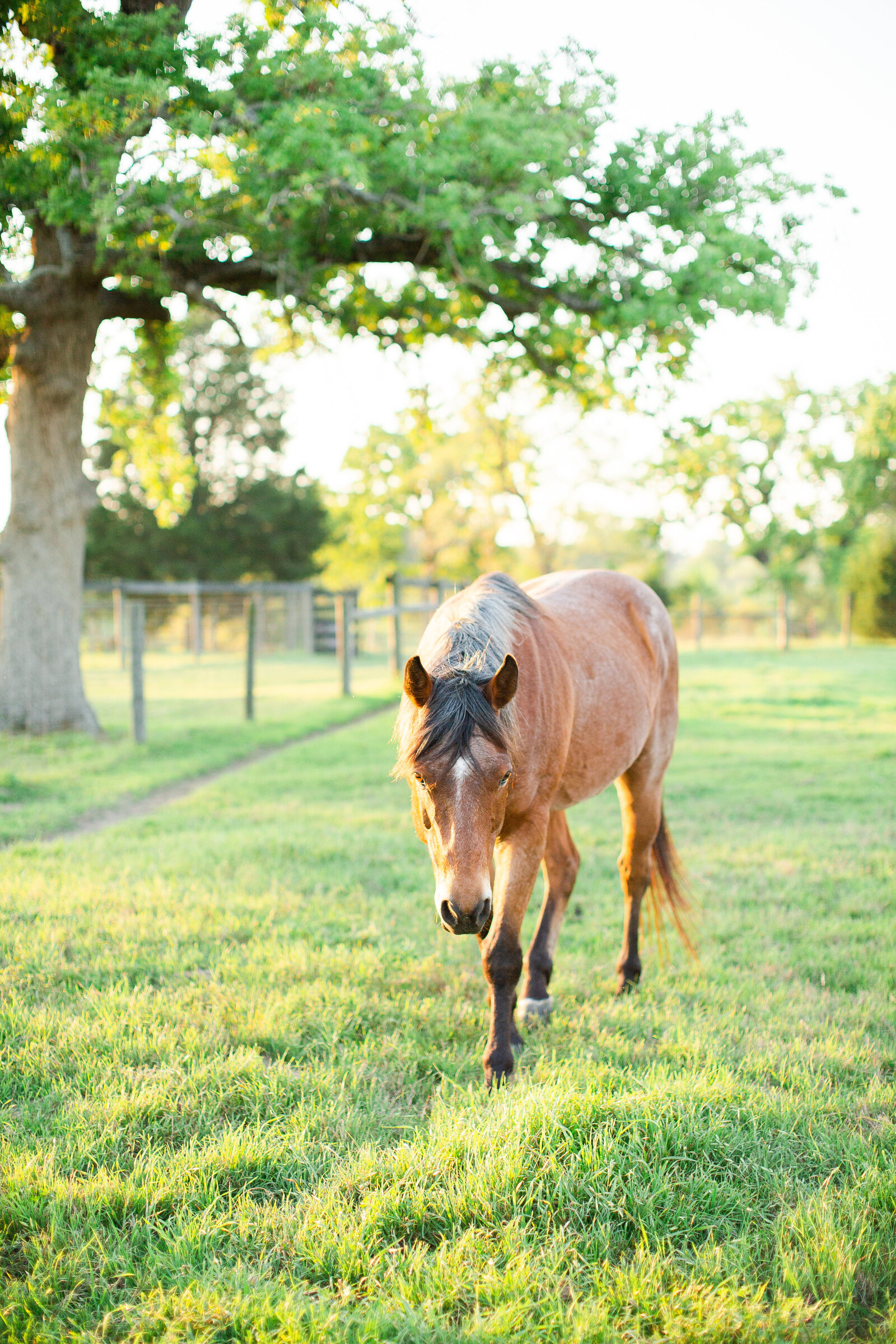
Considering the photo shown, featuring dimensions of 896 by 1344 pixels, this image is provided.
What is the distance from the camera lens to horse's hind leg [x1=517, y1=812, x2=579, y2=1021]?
340 cm

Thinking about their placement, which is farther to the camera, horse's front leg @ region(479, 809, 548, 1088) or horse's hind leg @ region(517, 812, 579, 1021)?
horse's hind leg @ region(517, 812, 579, 1021)

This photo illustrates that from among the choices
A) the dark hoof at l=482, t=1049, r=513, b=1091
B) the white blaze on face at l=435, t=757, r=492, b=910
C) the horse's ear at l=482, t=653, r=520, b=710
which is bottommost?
the dark hoof at l=482, t=1049, r=513, b=1091

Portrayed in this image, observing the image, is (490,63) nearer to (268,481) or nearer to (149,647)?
(149,647)

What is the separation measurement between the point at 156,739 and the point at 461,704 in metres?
8.41

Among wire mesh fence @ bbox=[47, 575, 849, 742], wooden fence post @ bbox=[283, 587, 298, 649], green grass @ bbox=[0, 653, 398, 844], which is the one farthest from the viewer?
wooden fence post @ bbox=[283, 587, 298, 649]

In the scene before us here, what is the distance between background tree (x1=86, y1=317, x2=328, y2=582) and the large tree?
24.9 metres

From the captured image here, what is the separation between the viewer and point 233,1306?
1762 mm

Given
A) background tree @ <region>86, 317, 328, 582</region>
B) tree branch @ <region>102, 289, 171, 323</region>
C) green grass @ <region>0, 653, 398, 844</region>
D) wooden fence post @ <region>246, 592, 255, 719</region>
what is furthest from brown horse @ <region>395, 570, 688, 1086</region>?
background tree @ <region>86, 317, 328, 582</region>

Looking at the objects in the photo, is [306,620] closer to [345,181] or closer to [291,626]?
[291,626]

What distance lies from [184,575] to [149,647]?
781cm

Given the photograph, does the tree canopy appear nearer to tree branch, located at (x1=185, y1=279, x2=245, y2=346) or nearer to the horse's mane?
tree branch, located at (x1=185, y1=279, x2=245, y2=346)

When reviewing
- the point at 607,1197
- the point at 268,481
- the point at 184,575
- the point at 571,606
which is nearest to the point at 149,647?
the point at 184,575

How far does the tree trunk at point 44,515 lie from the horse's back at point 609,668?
7124 millimetres

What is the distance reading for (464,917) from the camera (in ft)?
7.75
